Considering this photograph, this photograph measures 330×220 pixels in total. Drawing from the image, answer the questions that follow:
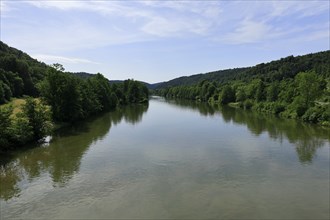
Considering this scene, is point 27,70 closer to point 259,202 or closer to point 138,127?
point 138,127

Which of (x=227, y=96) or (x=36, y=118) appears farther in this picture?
(x=227, y=96)

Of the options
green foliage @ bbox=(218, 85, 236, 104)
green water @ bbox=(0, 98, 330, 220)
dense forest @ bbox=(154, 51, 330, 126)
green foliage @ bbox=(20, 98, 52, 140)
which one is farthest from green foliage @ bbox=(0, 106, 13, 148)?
green foliage @ bbox=(218, 85, 236, 104)

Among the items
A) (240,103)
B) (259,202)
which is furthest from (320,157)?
(240,103)

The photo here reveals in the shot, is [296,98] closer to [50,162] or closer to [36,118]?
[36,118]

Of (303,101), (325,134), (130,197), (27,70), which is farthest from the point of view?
(27,70)

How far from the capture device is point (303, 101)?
6134cm

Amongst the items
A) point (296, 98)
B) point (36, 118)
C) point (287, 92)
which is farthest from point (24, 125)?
point (287, 92)

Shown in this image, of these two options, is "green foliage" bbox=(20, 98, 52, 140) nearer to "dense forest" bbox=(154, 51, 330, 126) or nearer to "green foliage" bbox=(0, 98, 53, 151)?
"green foliage" bbox=(0, 98, 53, 151)

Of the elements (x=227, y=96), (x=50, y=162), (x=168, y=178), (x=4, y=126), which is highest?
(x=227, y=96)

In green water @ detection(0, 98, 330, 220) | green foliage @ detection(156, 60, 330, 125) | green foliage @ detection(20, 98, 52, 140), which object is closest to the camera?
green water @ detection(0, 98, 330, 220)

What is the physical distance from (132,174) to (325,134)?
29.2 meters

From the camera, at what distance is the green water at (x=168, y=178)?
1812 centimetres

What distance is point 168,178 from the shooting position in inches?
925

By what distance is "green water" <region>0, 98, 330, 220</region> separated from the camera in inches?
714
